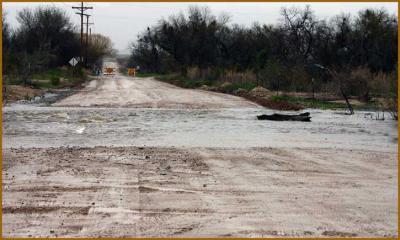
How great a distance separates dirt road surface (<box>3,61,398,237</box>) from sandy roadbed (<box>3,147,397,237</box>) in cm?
2

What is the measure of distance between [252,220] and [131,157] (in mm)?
4603

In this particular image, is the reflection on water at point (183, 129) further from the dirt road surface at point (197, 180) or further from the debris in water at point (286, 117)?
the debris in water at point (286, 117)

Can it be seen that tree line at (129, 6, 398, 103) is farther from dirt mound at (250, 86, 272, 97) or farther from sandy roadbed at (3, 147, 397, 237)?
sandy roadbed at (3, 147, 397, 237)

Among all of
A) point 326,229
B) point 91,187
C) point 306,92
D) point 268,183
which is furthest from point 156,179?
point 306,92

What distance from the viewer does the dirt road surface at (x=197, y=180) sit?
6.18m

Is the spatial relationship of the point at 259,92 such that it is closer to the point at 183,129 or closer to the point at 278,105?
the point at 278,105

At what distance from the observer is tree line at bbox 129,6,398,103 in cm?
3344

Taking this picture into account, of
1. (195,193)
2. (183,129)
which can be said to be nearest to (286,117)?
(183,129)

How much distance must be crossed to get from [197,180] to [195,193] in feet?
2.85

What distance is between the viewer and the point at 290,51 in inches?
2152

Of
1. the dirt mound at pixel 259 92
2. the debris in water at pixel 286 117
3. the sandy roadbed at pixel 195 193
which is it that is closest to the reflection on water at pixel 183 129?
the debris in water at pixel 286 117

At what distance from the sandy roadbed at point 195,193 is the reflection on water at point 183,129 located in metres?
1.54

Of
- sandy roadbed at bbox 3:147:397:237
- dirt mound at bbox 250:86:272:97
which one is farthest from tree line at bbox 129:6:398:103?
sandy roadbed at bbox 3:147:397:237

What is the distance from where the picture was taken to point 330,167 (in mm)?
9859
